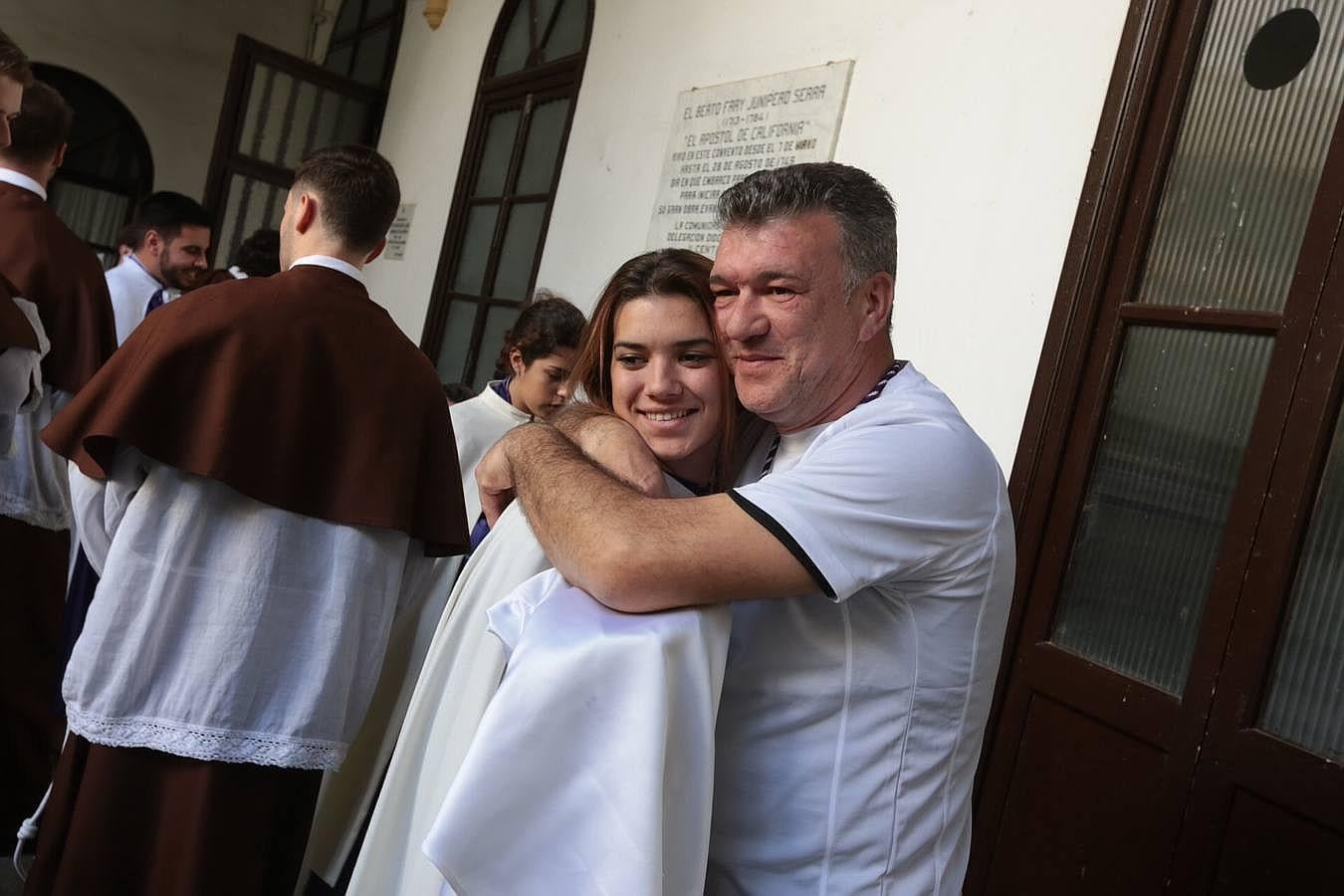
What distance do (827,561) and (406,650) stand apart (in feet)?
5.78

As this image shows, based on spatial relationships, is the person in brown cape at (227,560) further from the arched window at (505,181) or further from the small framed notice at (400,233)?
the small framed notice at (400,233)

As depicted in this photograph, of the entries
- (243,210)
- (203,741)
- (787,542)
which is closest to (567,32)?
(243,210)

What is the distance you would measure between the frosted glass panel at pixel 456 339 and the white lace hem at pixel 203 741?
471cm

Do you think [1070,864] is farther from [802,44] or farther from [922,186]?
[802,44]

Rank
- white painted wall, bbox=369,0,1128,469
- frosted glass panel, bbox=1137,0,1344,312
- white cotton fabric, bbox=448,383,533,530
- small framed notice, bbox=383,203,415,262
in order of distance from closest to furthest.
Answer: frosted glass panel, bbox=1137,0,1344,312 → white painted wall, bbox=369,0,1128,469 → white cotton fabric, bbox=448,383,533,530 → small framed notice, bbox=383,203,415,262

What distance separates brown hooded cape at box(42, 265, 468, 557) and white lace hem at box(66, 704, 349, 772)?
48cm

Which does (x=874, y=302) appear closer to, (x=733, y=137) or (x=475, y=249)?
(x=733, y=137)

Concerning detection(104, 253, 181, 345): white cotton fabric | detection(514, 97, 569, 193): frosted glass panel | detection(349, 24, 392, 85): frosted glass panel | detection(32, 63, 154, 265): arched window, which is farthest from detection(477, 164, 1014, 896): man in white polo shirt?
detection(32, 63, 154, 265): arched window

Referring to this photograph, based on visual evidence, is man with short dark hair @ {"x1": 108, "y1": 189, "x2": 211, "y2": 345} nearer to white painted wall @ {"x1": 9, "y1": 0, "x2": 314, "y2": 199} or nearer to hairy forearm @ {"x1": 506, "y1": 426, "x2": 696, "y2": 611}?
hairy forearm @ {"x1": 506, "y1": 426, "x2": 696, "y2": 611}

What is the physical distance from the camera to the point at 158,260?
5711 millimetres

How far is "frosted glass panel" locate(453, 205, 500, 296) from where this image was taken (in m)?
7.07

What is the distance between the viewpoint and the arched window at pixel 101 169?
10.2 metres

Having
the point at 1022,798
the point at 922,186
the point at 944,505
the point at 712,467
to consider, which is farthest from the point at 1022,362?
the point at 944,505

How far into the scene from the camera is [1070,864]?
2959mm
